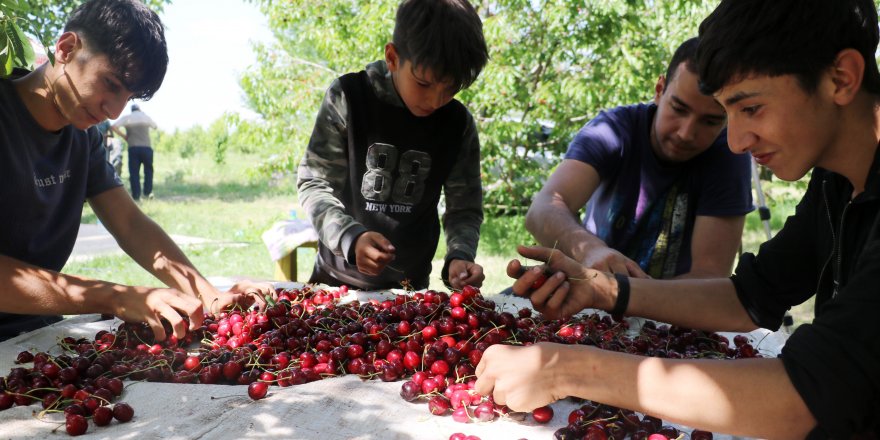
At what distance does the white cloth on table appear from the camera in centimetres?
442

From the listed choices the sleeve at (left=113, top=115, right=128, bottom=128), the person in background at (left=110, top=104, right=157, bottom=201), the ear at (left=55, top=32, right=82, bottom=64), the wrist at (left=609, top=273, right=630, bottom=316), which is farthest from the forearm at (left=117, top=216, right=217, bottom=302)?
the sleeve at (left=113, top=115, right=128, bottom=128)

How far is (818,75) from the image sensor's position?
4.71ft

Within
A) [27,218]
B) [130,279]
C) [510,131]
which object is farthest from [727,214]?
[130,279]

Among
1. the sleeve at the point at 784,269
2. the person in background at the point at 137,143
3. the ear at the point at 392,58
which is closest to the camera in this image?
the sleeve at the point at 784,269

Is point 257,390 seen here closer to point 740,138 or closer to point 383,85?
point 740,138

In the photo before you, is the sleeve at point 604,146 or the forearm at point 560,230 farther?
the sleeve at point 604,146

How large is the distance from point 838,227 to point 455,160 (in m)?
1.80

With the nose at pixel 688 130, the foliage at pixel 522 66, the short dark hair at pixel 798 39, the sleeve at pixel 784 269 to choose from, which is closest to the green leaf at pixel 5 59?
the short dark hair at pixel 798 39

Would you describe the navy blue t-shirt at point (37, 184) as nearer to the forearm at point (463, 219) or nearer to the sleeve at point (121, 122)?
the forearm at point (463, 219)

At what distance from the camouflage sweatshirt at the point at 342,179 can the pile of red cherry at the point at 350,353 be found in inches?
18.0

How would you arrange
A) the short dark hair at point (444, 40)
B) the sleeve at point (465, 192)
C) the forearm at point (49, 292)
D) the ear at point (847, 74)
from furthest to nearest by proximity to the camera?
the sleeve at point (465, 192), the short dark hair at point (444, 40), the forearm at point (49, 292), the ear at point (847, 74)

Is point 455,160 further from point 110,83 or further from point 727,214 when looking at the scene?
point 110,83

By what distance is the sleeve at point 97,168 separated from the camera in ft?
8.86

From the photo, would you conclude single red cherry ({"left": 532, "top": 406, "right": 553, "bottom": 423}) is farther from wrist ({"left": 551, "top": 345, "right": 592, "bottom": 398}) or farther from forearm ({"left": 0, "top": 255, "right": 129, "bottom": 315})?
forearm ({"left": 0, "top": 255, "right": 129, "bottom": 315})
